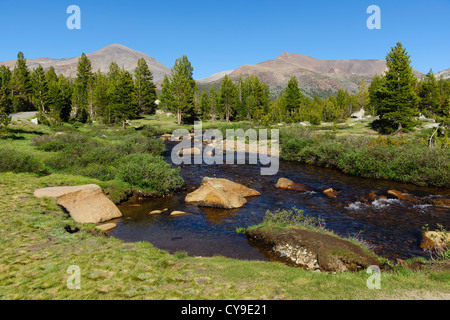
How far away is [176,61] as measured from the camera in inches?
3145

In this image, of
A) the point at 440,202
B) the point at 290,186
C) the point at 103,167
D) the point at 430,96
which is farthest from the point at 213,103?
the point at 440,202

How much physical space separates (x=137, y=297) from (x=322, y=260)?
758cm

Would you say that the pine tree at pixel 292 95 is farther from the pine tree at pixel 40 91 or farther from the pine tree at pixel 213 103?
the pine tree at pixel 40 91

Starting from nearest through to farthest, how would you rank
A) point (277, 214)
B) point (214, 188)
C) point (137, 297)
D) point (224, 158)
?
point (137, 297), point (277, 214), point (214, 188), point (224, 158)

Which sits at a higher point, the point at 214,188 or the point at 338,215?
the point at 214,188

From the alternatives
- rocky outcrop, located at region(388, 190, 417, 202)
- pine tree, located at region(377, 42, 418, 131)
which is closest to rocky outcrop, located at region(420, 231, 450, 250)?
rocky outcrop, located at region(388, 190, 417, 202)

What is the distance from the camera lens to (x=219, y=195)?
1873 centimetres

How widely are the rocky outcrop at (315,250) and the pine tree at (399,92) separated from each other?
139 feet

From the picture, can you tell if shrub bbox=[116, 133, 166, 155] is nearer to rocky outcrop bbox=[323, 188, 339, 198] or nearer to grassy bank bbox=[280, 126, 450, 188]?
grassy bank bbox=[280, 126, 450, 188]

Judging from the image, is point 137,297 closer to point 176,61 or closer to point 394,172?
point 394,172

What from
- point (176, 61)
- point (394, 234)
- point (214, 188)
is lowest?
point (394, 234)

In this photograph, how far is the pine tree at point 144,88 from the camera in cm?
8744

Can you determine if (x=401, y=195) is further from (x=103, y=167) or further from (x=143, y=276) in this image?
(x=103, y=167)
